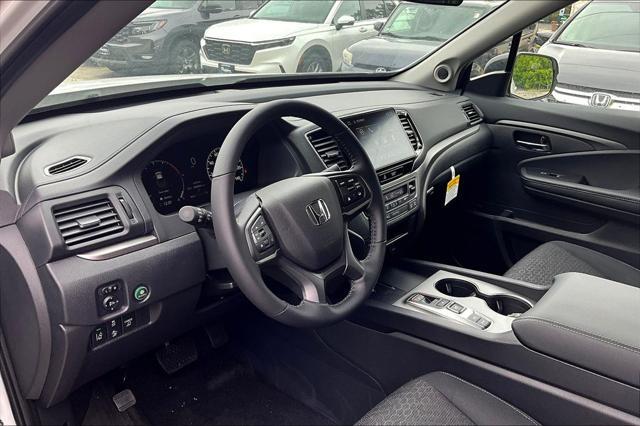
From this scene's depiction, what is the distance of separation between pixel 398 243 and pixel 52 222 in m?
1.29

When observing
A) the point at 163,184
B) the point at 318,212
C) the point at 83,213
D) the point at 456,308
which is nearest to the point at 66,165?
the point at 83,213

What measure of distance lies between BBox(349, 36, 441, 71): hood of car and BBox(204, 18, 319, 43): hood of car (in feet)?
1.24

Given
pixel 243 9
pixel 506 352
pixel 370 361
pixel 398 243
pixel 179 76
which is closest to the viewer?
pixel 506 352

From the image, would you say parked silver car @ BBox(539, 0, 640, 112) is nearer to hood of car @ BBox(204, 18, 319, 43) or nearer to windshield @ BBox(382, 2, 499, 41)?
windshield @ BBox(382, 2, 499, 41)

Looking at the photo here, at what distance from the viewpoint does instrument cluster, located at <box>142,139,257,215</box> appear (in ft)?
5.06

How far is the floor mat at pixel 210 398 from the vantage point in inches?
84.8

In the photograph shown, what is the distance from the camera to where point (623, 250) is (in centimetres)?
241

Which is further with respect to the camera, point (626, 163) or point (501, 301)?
point (626, 163)

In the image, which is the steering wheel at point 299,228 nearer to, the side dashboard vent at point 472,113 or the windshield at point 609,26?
the side dashboard vent at point 472,113

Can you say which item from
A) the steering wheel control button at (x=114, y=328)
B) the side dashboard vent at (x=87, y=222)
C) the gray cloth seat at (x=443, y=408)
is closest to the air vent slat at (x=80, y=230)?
the side dashboard vent at (x=87, y=222)

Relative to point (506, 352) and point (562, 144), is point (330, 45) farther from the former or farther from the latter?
point (506, 352)

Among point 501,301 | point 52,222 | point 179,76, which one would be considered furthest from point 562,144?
point 52,222

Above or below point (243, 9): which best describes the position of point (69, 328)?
below

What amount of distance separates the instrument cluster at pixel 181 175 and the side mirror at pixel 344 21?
1.60m
